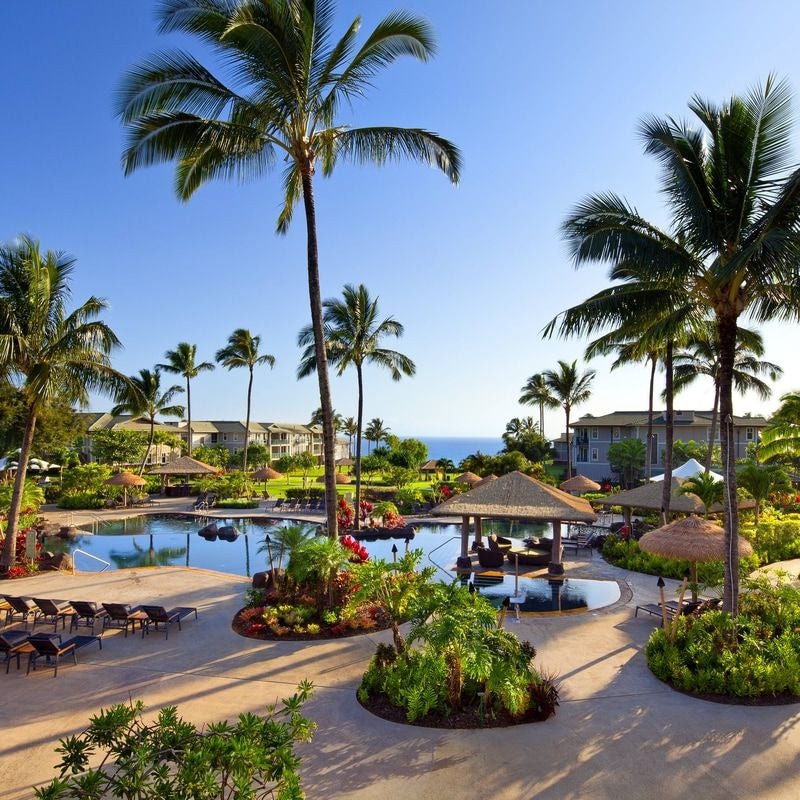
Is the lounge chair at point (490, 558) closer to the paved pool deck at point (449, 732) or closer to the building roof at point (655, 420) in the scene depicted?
the paved pool deck at point (449, 732)

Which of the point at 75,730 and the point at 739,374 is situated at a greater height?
the point at 739,374

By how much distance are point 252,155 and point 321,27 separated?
10.6 ft

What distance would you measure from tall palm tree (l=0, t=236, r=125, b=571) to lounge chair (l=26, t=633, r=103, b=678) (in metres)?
8.04

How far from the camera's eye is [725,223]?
10.8m

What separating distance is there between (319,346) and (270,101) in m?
5.57

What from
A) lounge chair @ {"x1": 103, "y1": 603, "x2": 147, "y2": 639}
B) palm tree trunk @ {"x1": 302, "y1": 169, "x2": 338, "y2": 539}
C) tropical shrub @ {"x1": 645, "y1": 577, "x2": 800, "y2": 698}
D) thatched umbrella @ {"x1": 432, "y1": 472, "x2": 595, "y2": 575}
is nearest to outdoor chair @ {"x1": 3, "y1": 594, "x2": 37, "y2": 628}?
lounge chair @ {"x1": 103, "y1": 603, "x2": 147, "y2": 639}

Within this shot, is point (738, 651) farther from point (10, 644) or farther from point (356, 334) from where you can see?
point (356, 334)

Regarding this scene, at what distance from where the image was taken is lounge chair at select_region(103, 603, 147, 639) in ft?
39.1

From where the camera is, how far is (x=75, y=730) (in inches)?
302

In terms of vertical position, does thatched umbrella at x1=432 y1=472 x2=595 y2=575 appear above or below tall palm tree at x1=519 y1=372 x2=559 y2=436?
below

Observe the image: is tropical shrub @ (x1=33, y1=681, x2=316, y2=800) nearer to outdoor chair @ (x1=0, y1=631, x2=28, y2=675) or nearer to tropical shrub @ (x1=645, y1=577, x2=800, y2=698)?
outdoor chair @ (x1=0, y1=631, x2=28, y2=675)

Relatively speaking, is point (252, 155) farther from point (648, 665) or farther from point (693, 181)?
point (648, 665)

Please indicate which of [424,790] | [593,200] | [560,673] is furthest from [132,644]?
[593,200]

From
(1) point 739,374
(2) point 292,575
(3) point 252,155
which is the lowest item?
(2) point 292,575
